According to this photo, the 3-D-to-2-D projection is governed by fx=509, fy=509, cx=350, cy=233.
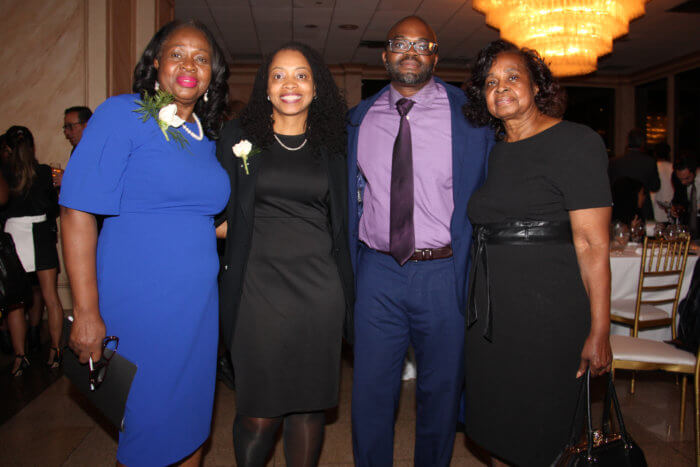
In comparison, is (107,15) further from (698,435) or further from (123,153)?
(698,435)

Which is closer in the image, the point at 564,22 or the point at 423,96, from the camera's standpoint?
the point at 423,96

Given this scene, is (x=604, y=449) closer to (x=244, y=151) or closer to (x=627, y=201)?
(x=244, y=151)

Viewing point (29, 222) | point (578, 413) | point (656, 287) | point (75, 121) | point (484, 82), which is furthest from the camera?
point (75, 121)

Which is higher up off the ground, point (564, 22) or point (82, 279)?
point (564, 22)

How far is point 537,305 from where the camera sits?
6.15 feet

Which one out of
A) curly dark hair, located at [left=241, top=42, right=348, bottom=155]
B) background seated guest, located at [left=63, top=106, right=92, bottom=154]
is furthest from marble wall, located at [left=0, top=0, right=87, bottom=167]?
curly dark hair, located at [left=241, top=42, right=348, bottom=155]

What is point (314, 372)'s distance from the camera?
2.07 meters

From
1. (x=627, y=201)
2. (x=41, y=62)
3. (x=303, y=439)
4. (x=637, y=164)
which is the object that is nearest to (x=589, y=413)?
(x=303, y=439)

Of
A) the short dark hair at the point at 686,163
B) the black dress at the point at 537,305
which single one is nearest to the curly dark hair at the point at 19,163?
the black dress at the point at 537,305

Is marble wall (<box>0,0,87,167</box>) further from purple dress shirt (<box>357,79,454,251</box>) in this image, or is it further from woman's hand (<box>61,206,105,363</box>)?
woman's hand (<box>61,206,105,363</box>)

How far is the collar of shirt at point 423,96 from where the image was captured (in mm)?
2271

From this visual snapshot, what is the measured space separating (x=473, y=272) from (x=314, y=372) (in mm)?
757

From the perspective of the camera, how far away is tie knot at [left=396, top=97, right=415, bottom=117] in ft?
7.23

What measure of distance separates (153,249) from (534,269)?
1.34 m
